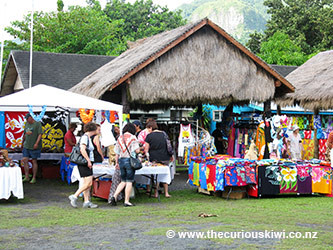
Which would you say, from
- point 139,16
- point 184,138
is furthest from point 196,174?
point 139,16

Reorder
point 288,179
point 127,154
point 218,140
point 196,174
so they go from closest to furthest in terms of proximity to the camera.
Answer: point 127,154
point 288,179
point 196,174
point 218,140

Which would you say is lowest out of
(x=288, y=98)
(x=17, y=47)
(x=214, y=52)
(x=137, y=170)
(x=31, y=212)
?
(x=31, y=212)

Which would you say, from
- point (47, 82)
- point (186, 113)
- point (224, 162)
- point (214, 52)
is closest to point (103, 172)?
point (224, 162)

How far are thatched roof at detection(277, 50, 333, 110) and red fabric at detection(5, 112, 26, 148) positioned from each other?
9262 millimetres

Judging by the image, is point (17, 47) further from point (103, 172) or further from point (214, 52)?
point (103, 172)

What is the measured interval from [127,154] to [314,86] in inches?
397

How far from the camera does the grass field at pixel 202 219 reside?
7281mm

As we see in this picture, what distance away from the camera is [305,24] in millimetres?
37688

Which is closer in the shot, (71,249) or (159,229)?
(71,249)

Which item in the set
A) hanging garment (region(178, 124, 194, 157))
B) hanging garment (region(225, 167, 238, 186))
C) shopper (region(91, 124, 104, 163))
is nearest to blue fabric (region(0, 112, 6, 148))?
hanging garment (region(178, 124, 194, 157))

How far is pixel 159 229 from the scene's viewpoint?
25.9 ft

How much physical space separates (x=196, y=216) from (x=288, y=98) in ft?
35.5

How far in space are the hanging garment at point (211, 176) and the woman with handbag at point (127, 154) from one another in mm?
2068

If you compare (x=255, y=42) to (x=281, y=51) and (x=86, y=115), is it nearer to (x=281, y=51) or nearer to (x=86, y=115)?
(x=281, y=51)
